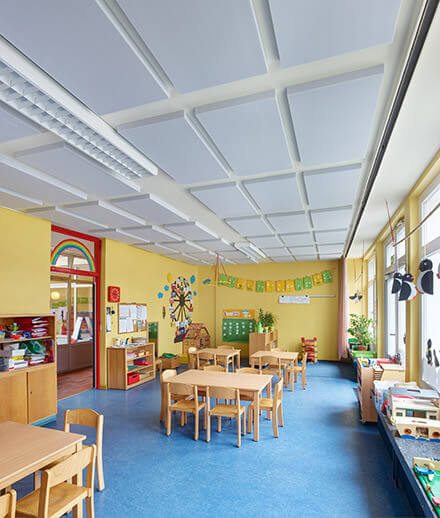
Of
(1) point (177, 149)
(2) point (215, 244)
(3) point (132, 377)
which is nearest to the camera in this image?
(1) point (177, 149)

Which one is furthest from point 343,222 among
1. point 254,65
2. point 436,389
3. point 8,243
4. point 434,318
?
point 8,243

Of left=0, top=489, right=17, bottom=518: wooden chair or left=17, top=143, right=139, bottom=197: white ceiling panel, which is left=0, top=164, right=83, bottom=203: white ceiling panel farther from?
left=0, top=489, right=17, bottom=518: wooden chair

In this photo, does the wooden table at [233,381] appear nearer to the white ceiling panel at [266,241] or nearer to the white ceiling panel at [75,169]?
the white ceiling panel at [75,169]

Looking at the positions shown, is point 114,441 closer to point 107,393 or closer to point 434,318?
point 107,393

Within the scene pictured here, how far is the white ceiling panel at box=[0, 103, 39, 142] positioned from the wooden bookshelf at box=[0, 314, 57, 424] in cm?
290

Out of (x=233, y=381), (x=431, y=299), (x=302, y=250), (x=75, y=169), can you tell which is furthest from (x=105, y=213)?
(x=302, y=250)

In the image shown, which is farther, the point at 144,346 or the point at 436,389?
the point at 144,346

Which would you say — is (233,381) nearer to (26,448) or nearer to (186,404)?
(186,404)

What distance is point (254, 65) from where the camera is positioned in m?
2.10

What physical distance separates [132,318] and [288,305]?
17.6 feet

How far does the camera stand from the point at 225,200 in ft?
15.8

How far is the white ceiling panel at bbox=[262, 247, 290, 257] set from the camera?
896 centimetres

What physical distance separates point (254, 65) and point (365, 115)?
109cm

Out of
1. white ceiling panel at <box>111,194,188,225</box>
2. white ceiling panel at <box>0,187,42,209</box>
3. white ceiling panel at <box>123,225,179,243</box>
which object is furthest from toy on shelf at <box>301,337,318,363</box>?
white ceiling panel at <box>0,187,42,209</box>
